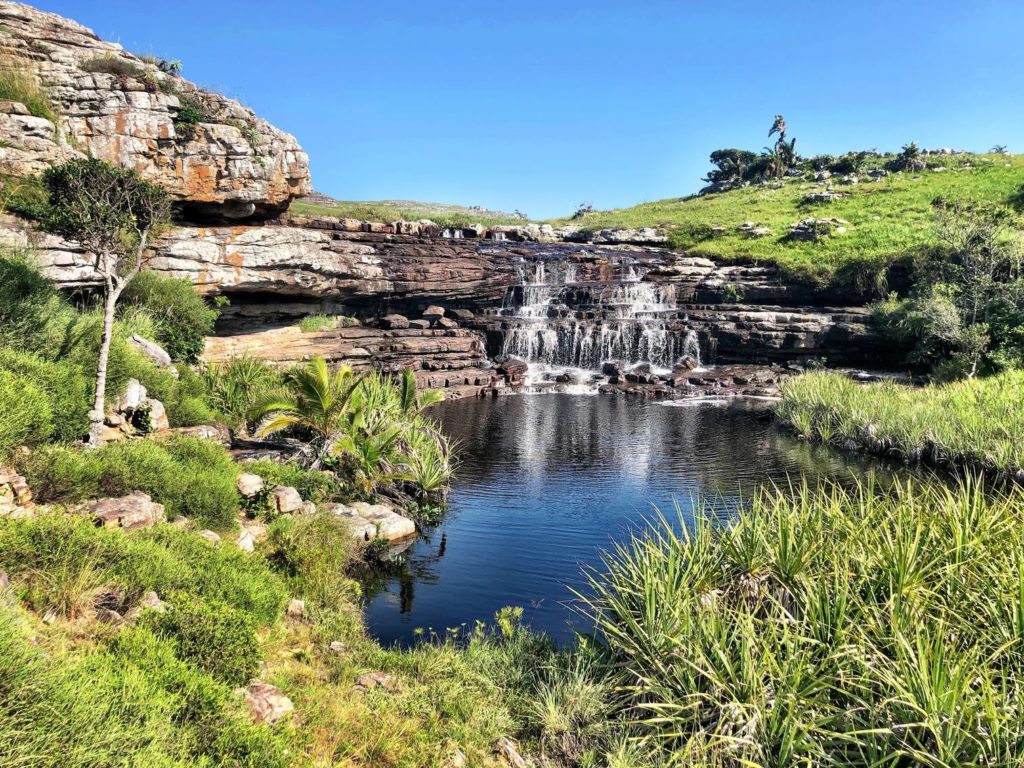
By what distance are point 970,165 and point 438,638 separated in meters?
82.7

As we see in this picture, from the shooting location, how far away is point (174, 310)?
22.0 meters

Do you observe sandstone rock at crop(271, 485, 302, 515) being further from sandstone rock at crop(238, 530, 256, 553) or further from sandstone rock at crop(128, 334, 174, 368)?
sandstone rock at crop(128, 334, 174, 368)

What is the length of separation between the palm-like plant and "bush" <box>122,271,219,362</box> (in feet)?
23.7

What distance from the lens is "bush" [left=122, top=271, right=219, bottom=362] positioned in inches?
832

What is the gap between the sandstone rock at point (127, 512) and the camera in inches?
320

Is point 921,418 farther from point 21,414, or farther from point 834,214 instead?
point 834,214

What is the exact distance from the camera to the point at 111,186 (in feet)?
41.2

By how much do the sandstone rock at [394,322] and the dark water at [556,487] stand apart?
7.88 m

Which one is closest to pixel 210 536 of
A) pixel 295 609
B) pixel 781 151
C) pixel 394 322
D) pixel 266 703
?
pixel 295 609

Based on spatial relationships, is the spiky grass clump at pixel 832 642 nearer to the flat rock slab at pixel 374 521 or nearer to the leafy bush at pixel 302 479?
the flat rock slab at pixel 374 521

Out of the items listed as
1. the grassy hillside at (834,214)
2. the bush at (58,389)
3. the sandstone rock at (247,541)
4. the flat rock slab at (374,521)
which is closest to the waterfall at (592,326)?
the grassy hillside at (834,214)

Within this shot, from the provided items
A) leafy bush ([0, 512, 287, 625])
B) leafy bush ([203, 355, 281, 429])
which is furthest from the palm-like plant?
leafy bush ([0, 512, 287, 625])

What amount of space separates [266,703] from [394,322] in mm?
31024

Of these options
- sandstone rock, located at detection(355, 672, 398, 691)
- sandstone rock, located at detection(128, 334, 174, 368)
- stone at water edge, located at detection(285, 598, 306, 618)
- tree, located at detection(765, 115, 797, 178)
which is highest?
tree, located at detection(765, 115, 797, 178)
